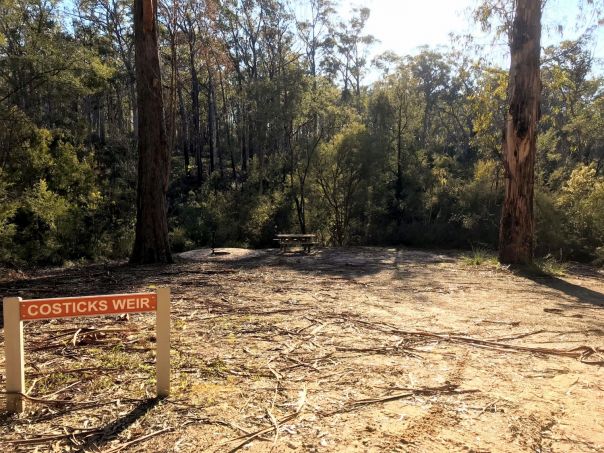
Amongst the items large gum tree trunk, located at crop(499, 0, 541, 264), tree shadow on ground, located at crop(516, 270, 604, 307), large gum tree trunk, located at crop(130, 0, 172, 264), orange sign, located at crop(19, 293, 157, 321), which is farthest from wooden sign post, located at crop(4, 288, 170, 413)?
large gum tree trunk, located at crop(499, 0, 541, 264)

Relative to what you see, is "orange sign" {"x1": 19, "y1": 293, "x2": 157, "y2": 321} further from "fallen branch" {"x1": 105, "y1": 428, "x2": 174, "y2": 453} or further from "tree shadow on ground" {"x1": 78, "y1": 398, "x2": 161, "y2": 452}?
"fallen branch" {"x1": 105, "y1": 428, "x2": 174, "y2": 453}

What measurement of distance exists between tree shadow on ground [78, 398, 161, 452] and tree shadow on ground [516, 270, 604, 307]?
717cm

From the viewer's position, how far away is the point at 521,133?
1195cm

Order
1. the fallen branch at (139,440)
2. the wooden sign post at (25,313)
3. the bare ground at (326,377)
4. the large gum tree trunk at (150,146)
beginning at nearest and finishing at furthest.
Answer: the fallen branch at (139,440) < the bare ground at (326,377) < the wooden sign post at (25,313) < the large gum tree trunk at (150,146)

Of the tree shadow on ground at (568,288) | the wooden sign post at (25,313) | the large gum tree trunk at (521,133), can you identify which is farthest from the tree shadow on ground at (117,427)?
the large gum tree trunk at (521,133)

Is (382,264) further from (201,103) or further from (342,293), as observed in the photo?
(201,103)

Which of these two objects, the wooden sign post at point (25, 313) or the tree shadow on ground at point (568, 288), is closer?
the wooden sign post at point (25, 313)

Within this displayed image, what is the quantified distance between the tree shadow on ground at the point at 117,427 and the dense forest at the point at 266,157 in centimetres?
1105

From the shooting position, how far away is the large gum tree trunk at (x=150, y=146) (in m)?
12.4

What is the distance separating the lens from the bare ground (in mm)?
3139

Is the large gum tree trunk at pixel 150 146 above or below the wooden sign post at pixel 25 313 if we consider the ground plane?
above

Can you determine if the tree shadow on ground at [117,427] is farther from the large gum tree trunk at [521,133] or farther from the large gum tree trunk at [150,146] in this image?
the large gum tree trunk at [521,133]

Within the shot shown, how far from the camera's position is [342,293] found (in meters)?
8.59

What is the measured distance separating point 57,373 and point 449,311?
5193 millimetres
